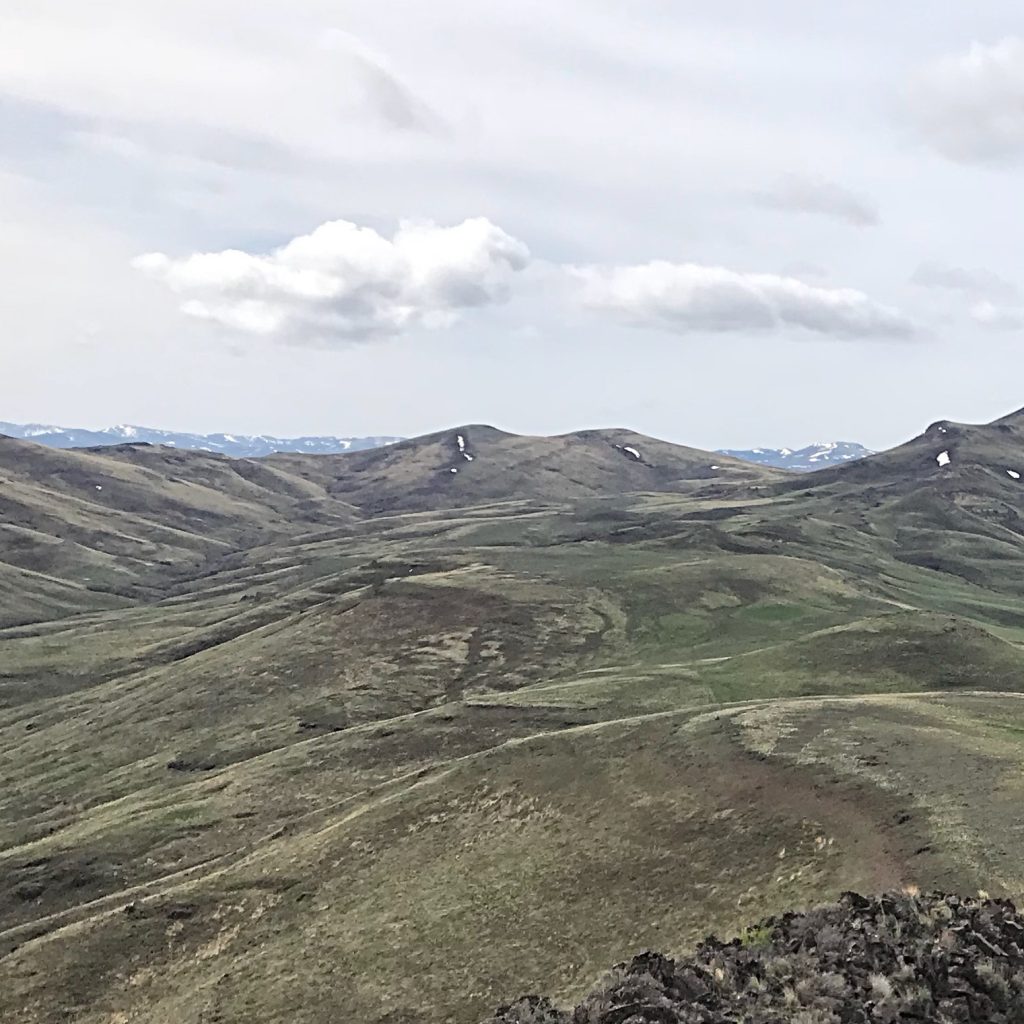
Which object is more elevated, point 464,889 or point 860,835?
point 860,835

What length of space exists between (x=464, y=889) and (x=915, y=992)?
27167 mm

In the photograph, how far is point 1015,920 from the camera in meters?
32.3

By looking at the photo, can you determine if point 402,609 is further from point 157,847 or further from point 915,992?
point 915,992

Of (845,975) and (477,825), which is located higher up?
(845,975)

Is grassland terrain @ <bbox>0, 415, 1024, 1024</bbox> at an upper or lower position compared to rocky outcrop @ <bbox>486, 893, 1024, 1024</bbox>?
lower

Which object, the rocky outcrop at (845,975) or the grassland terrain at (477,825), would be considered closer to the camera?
the rocky outcrop at (845,975)

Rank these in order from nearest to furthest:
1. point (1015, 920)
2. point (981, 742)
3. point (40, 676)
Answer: point (1015, 920) → point (981, 742) → point (40, 676)

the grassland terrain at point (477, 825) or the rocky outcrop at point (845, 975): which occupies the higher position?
the rocky outcrop at point (845, 975)

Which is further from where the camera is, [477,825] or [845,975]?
[477,825]

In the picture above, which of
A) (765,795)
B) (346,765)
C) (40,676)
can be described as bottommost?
(40,676)

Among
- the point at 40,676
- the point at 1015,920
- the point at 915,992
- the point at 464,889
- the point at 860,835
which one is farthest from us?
the point at 40,676

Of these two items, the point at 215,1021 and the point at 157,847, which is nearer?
the point at 215,1021

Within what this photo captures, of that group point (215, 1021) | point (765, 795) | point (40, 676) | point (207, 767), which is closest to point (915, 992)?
point (765, 795)

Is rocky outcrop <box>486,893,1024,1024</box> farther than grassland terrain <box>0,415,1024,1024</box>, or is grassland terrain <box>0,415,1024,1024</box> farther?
grassland terrain <box>0,415,1024,1024</box>
